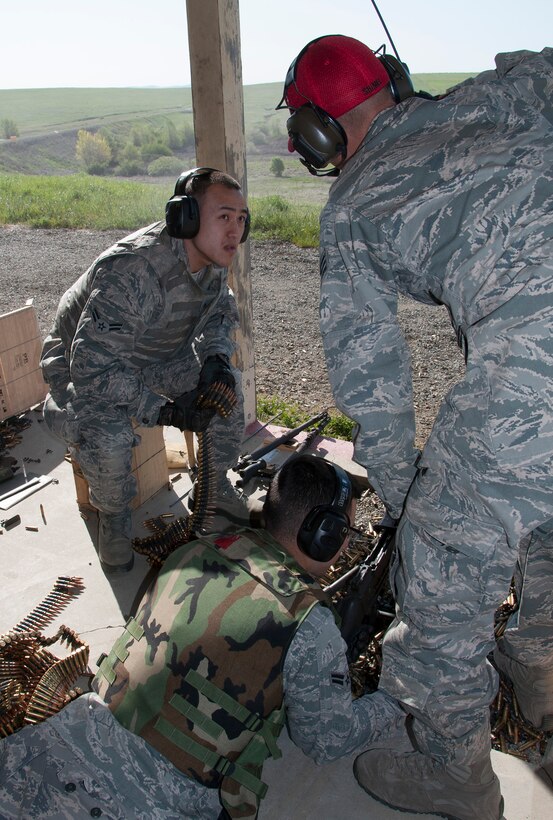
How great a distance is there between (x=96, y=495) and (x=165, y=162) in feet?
85.2

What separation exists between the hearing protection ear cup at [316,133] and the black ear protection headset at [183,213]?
1433 mm

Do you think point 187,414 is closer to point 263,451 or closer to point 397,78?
point 263,451

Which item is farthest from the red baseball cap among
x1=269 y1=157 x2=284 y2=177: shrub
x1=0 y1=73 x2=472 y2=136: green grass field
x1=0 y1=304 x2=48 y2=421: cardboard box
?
x1=269 y1=157 x2=284 y2=177: shrub

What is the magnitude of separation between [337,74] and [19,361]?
158 inches

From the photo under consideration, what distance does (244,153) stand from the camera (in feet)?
14.6

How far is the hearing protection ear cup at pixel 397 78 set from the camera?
218 centimetres

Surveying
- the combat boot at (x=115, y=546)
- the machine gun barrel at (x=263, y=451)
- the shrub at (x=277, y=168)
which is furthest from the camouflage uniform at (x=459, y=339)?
the shrub at (x=277, y=168)

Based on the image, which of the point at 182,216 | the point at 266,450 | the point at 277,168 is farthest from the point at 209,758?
the point at 277,168

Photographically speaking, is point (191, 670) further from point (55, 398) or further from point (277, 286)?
point (277, 286)

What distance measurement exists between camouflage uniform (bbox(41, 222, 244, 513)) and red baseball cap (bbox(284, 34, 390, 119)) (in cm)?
178

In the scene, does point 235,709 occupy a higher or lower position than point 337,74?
lower

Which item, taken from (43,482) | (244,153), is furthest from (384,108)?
(43,482)

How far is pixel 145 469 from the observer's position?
4.34 metres

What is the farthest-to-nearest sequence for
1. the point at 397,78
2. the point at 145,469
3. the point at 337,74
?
1. the point at 145,469
2. the point at 397,78
3. the point at 337,74
